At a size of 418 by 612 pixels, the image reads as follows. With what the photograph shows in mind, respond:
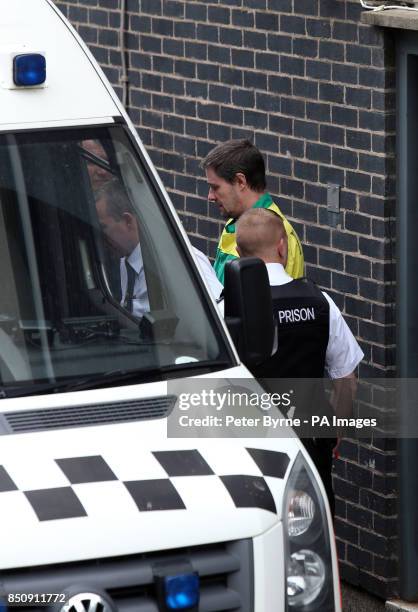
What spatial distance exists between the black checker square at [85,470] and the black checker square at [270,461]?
0.48m

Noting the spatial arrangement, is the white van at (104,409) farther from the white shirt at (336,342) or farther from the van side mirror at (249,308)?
the white shirt at (336,342)

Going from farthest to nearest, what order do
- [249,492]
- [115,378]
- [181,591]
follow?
[115,378] < [249,492] < [181,591]

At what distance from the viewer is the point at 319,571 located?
4426 mm

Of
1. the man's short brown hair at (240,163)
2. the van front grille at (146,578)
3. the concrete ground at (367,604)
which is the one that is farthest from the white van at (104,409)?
the concrete ground at (367,604)

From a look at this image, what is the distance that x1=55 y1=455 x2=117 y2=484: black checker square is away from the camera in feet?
13.8

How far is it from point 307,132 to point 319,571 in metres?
3.18

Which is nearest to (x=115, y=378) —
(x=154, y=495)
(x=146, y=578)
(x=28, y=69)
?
(x=154, y=495)

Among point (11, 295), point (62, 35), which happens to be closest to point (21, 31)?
point (62, 35)

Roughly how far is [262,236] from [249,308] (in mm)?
1043

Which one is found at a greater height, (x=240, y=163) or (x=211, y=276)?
(x=240, y=163)

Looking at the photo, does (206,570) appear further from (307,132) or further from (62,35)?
(307,132)

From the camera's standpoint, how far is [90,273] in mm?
4871

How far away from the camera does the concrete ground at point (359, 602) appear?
6973 mm

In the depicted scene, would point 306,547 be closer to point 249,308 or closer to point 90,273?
point 249,308
